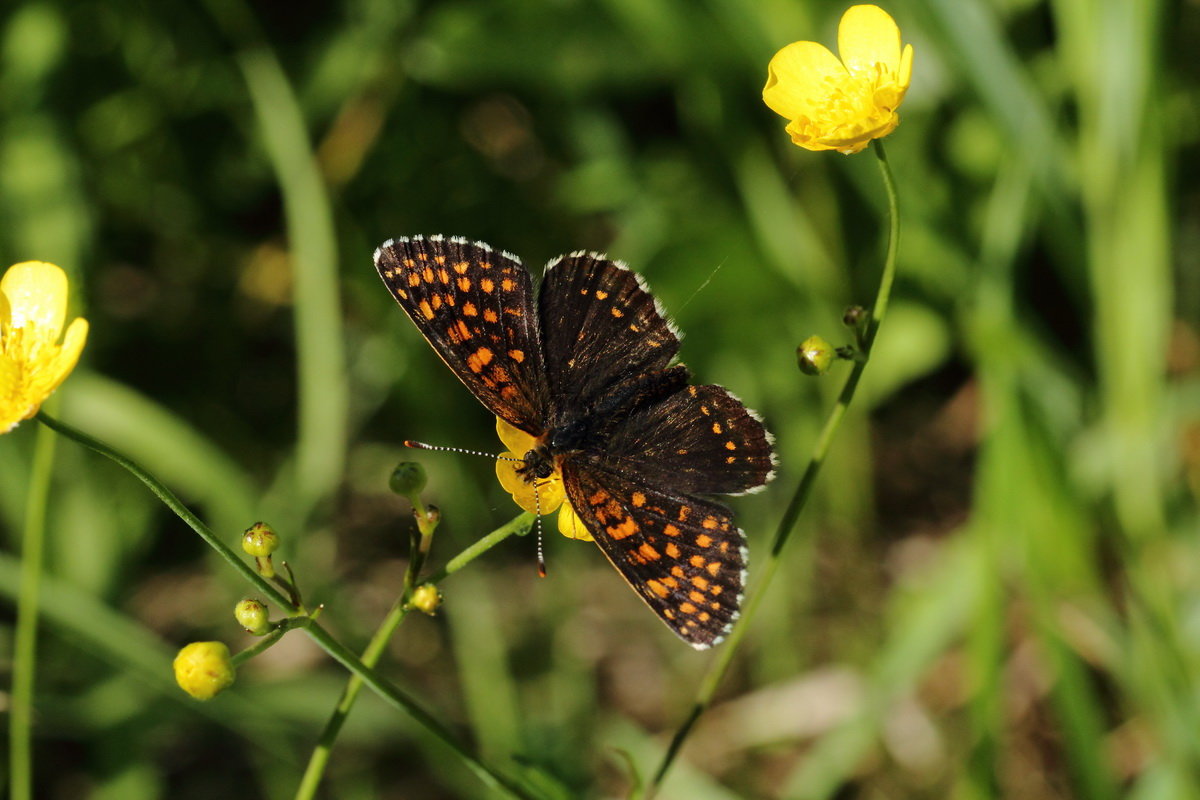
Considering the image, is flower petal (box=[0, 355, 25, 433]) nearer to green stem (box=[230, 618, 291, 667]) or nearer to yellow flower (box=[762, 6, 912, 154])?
green stem (box=[230, 618, 291, 667])

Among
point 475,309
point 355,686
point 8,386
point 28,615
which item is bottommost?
point 355,686

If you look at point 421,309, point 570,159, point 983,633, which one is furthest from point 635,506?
point 570,159

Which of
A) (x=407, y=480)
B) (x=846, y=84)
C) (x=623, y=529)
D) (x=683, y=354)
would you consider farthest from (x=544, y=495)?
(x=683, y=354)

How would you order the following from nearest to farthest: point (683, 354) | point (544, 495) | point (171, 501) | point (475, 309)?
point (171, 501) → point (544, 495) → point (475, 309) → point (683, 354)

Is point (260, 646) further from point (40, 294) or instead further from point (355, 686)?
point (40, 294)

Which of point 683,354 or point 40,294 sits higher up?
point 40,294

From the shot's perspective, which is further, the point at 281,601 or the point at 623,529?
the point at 623,529
